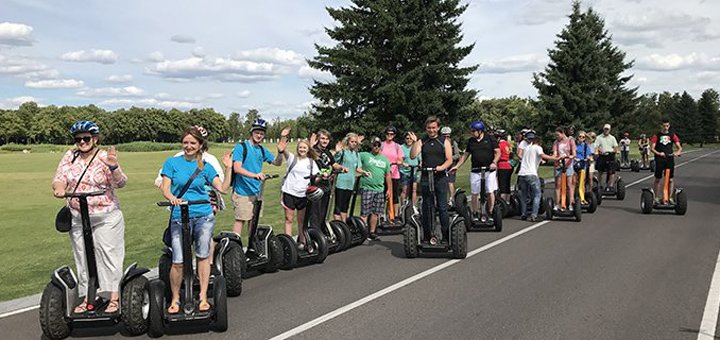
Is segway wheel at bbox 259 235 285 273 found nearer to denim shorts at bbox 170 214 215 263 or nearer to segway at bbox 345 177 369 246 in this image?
segway at bbox 345 177 369 246

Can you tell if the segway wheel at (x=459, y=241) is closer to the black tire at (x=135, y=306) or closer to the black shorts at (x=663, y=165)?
the black tire at (x=135, y=306)

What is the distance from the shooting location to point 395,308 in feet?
22.4

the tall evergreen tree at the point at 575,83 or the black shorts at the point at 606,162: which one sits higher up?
the tall evergreen tree at the point at 575,83

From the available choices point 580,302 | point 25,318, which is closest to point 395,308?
point 580,302

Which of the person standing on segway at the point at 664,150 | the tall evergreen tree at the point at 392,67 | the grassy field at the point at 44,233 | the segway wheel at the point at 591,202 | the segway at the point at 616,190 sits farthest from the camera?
the tall evergreen tree at the point at 392,67

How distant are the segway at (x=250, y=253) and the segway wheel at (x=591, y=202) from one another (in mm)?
9160

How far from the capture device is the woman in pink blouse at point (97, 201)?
19.7 feet

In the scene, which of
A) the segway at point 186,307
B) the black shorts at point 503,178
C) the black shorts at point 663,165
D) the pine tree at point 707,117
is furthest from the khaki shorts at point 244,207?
the pine tree at point 707,117

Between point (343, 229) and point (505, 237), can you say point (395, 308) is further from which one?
point (505, 237)

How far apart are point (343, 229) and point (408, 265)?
1812 millimetres

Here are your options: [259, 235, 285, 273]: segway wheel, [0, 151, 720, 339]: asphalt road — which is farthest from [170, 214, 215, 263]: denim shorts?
[259, 235, 285, 273]: segway wheel

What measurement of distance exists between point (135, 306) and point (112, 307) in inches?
10.4

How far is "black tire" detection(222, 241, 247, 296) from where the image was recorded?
24.4 feet

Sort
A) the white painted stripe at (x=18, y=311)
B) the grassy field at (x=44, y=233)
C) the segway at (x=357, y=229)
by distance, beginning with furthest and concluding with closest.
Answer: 1. the segway at (x=357, y=229)
2. the grassy field at (x=44, y=233)
3. the white painted stripe at (x=18, y=311)
